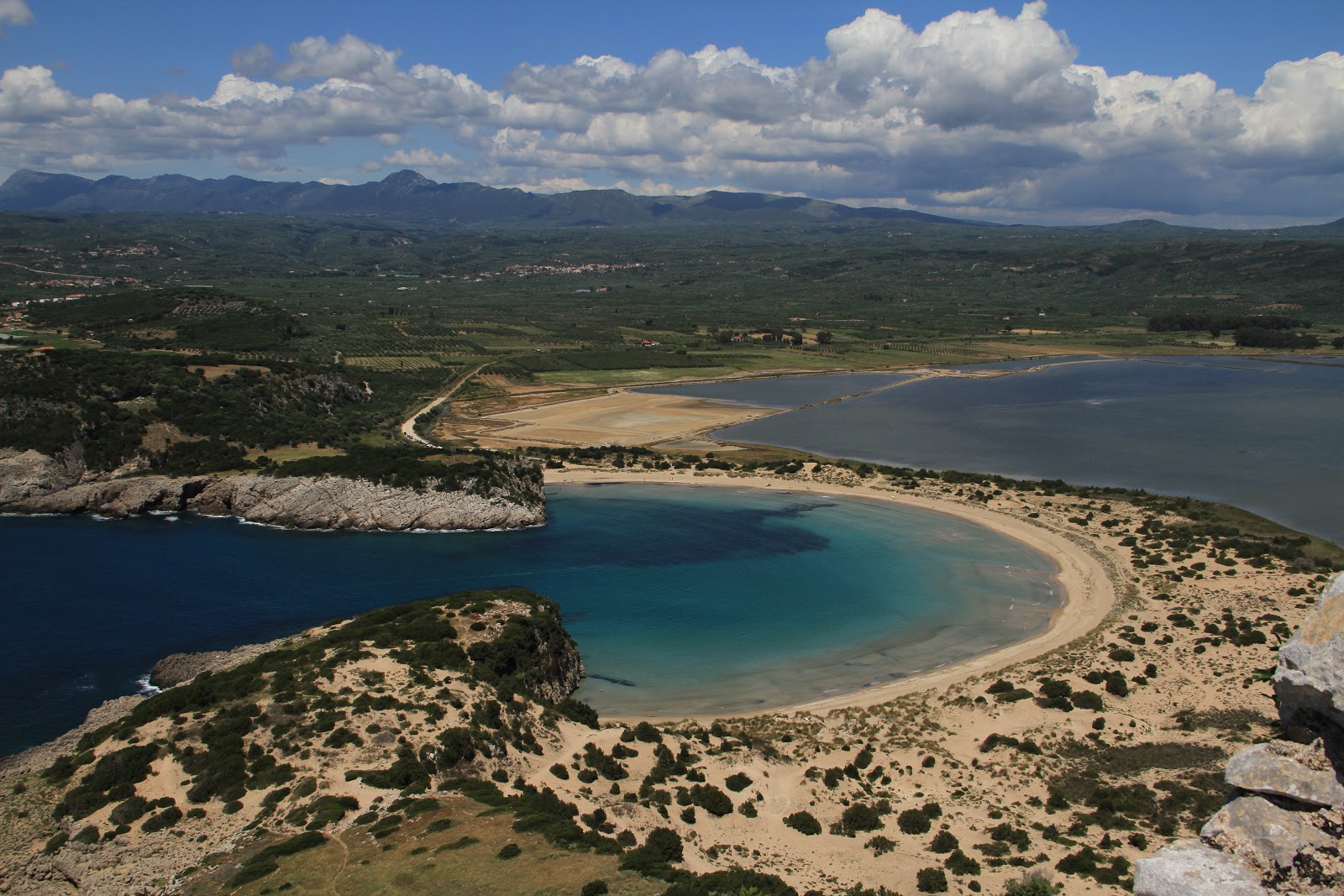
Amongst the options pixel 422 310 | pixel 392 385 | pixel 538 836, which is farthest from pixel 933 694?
pixel 422 310

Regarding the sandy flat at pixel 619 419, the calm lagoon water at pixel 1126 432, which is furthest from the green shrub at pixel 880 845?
the sandy flat at pixel 619 419

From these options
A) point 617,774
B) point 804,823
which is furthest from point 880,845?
point 617,774

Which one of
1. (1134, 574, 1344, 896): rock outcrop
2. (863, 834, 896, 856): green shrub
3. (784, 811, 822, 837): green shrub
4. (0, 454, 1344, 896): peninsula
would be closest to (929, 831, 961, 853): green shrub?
(0, 454, 1344, 896): peninsula

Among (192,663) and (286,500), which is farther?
(286,500)

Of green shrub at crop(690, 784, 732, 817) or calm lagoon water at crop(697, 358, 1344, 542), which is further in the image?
calm lagoon water at crop(697, 358, 1344, 542)

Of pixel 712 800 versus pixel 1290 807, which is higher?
pixel 1290 807

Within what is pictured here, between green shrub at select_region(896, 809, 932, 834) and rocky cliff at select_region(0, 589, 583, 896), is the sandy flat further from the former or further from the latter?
green shrub at select_region(896, 809, 932, 834)

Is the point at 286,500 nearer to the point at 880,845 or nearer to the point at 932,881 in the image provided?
the point at 880,845

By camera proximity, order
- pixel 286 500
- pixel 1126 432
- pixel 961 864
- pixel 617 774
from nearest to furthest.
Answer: pixel 961 864, pixel 617 774, pixel 286 500, pixel 1126 432

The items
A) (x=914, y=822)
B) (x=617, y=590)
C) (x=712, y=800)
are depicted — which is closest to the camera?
(x=914, y=822)
